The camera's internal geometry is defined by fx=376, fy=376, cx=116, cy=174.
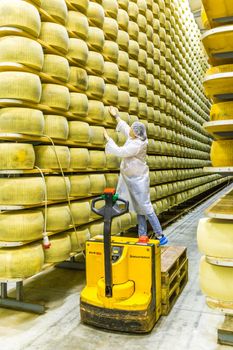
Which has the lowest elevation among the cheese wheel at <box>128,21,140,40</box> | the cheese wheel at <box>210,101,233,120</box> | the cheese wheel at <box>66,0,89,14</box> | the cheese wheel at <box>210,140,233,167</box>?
the cheese wheel at <box>210,140,233,167</box>

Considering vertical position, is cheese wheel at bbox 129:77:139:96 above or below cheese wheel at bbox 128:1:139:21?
below

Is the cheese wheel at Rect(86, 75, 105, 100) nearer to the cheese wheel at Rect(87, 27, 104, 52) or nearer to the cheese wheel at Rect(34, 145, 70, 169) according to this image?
the cheese wheel at Rect(87, 27, 104, 52)

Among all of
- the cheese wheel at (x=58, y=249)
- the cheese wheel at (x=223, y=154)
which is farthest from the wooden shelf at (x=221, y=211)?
the cheese wheel at (x=58, y=249)

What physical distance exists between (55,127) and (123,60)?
7.71ft

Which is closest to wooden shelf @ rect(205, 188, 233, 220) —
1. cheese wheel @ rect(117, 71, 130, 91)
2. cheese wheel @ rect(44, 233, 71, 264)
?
cheese wheel @ rect(44, 233, 71, 264)

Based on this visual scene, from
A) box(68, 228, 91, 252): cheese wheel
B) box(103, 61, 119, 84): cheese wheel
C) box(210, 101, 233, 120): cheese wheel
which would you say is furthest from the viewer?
box(103, 61, 119, 84): cheese wheel

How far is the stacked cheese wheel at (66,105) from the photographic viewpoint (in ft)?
10.4

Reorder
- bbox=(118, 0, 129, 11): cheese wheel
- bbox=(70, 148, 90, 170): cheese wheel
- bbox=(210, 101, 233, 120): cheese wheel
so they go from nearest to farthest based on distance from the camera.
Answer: bbox=(210, 101, 233, 120): cheese wheel, bbox=(70, 148, 90, 170): cheese wheel, bbox=(118, 0, 129, 11): cheese wheel

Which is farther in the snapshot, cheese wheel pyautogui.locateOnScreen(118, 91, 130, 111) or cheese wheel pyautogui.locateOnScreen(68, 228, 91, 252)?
cheese wheel pyautogui.locateOnScreen(118, 91, 130, 111)

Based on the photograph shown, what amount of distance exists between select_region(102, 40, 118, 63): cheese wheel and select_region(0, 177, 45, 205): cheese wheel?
2489 mm

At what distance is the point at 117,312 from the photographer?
281 cm

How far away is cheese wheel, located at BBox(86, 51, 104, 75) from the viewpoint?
450cm

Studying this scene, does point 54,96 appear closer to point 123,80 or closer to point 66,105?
point 66,105

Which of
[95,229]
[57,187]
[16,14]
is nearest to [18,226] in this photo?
[57,187]
